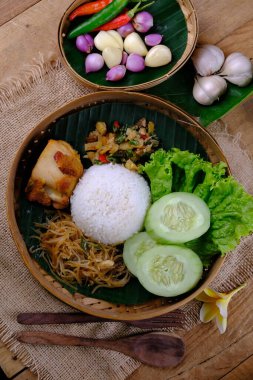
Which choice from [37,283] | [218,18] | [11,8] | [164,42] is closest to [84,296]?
[37,283]

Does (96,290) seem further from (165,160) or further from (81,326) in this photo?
(165,160)

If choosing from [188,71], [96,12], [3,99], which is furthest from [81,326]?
[96,12]

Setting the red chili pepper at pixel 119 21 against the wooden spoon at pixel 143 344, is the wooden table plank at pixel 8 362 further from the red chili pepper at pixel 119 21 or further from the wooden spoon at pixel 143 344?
the red chili pepper at pixel 119 21

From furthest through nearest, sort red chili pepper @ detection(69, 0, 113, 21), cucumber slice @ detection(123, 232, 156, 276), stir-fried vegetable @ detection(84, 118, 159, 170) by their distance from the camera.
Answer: red chili pepper @ detection(69, 0, 113, 21), stir-fried vegetable @ detection(84, 118, 159, 170), cucumber slice @ detection(123, 232, 156, 276)

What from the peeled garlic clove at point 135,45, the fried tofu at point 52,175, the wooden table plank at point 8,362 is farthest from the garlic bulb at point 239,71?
the wooden table plank at point 8,362

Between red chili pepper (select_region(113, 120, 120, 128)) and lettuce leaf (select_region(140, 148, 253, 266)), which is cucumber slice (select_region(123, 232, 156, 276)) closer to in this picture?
lettuce leaf (select_region(140, 148, 253, 266))

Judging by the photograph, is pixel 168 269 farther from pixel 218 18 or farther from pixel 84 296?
pixel 218 18

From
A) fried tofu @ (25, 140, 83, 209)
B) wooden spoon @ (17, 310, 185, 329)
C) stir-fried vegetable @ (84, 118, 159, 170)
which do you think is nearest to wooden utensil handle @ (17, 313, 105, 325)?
wooden spoon @ (17, 310, 185, 329)
